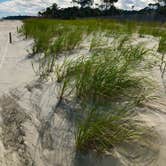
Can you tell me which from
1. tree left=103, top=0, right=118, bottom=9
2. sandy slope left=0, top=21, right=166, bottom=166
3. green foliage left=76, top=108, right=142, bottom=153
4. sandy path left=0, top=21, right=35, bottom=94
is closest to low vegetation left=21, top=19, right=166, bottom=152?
green foliage left=76, top=108, right=142, bottom=153

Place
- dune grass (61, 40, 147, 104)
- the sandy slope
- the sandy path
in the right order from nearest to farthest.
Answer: the sandy slope → dune grass (61, 40, 147, 104) → the sandy path

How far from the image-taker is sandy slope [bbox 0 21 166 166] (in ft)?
7.92

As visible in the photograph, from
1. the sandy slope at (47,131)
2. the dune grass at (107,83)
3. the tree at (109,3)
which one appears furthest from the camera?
the tree at (109,3)

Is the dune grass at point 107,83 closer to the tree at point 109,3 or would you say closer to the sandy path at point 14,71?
the sandy path at point 14,71

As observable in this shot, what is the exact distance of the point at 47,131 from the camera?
2.88 meters

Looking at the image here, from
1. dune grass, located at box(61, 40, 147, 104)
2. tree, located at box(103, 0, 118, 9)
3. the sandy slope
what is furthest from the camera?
tree, located at box(103, 0, 118, 9)

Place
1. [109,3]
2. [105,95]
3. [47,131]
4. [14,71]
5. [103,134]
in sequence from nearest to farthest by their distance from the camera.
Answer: [103,134] → [47,131] → [105,95] → [14,71] → [109,3]

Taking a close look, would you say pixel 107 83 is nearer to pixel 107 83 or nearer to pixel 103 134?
pixel 107 83

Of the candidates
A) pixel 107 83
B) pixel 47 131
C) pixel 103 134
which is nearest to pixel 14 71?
pixel 107 83

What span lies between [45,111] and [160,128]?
1.22 meters

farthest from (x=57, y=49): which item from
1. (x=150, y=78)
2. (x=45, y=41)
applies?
(x=150, y=78)

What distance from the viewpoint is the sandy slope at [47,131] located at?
7.92 ft

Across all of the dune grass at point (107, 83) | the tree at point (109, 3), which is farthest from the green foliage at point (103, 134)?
the tree at point (109, 3)

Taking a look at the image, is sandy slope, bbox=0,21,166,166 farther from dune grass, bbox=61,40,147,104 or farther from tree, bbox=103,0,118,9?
tree, bbox=103,0,118,9
